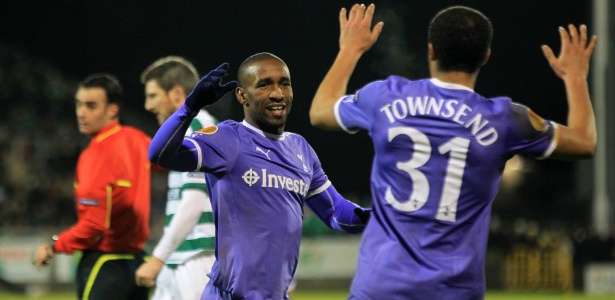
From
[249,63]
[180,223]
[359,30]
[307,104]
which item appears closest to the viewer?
[359,30]

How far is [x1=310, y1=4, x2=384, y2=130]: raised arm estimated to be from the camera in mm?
3936

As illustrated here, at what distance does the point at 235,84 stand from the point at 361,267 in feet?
3.32

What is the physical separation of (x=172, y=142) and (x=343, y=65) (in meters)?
0.85

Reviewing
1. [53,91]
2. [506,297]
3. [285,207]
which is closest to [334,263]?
[506,297]

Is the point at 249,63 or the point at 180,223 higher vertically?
the point at 249,63

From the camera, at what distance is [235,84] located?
4.34m

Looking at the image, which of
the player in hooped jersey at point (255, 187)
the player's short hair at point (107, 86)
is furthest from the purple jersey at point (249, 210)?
the player's short hair at point (107, 86)

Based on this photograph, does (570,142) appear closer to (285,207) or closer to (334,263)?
(285,207)

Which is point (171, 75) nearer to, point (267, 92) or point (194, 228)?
point (194, 228)

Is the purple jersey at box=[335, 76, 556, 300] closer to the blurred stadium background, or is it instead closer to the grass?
the grass

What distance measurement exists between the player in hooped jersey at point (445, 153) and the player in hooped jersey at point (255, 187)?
0.82 metres

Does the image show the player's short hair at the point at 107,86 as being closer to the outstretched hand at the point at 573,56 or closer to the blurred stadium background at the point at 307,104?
the outstretched hand at the point at 573,56

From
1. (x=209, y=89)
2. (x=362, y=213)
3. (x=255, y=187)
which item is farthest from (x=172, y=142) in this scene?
(x=362, y=213)

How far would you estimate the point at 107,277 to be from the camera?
19.4ft
